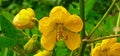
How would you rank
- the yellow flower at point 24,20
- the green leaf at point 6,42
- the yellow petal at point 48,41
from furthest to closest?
1. the yellow flower at point 24,20
2. the yellow petal at point 48,41
3. the green leaf at point 6,42

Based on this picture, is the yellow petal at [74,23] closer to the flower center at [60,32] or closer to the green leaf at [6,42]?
the flower center at [60,32]

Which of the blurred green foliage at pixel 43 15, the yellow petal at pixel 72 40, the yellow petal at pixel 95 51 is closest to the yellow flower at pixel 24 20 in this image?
the blurred green foliage at pixel 43 15

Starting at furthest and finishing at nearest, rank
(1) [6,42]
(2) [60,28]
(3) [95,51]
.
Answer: (2) [60,28] < (3) [95,51] < (1) [6,42]

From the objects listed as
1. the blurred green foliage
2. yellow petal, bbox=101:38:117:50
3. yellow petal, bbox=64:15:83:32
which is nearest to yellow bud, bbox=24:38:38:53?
the blurred green foliage

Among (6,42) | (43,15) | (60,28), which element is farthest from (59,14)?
(43,15)

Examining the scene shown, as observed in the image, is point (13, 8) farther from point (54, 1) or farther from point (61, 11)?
point (61, 11)

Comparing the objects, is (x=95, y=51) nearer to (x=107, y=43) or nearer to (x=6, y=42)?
(x=107, y=43)

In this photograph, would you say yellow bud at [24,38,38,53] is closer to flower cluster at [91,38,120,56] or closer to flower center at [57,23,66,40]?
flower center at [57,23,66,40]
